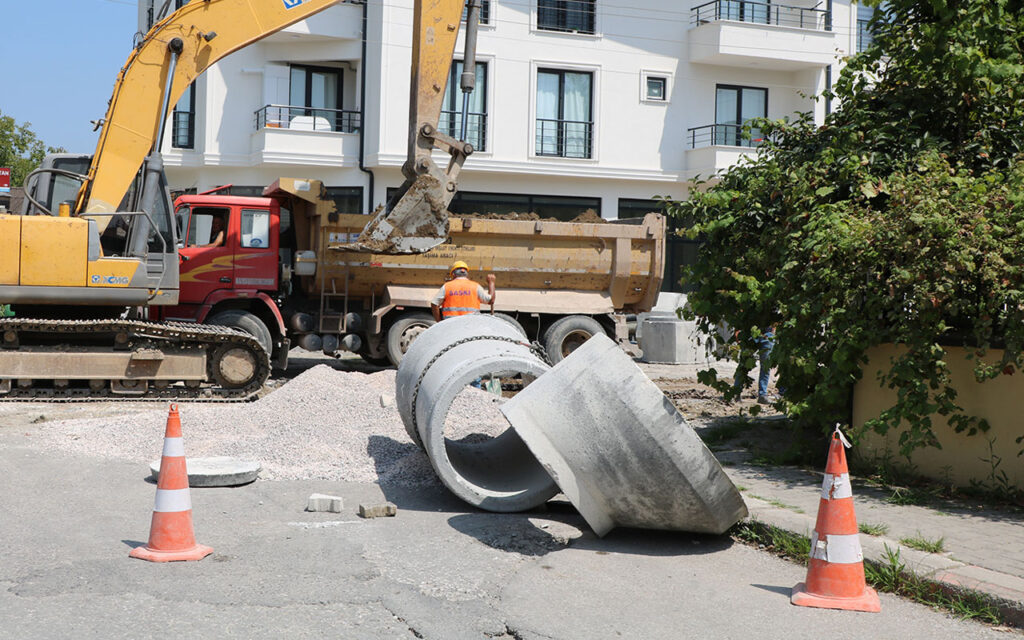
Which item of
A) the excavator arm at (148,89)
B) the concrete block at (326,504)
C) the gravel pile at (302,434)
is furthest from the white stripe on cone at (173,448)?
the excavator arm at (148,89)

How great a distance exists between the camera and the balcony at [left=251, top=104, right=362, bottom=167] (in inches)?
987

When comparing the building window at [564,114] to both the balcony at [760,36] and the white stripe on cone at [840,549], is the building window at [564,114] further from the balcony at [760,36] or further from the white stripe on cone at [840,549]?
the white stripe on cone at [840,549]

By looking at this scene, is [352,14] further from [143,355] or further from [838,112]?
[838,112]

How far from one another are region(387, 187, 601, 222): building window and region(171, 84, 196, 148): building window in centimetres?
552

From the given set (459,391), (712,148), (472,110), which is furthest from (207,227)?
(712,148)

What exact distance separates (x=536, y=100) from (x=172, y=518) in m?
22.5

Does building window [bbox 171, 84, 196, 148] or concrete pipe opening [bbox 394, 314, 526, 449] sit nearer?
concrete pipe opening [bbox 394, 314, 526, 449]

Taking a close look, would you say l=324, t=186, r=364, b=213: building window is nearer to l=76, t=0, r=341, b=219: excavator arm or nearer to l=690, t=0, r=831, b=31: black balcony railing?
l=690, t=0, r=831, b=31: black balcony railing

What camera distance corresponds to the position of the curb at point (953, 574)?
4883 mm

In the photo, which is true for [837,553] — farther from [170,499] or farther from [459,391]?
[170,499]

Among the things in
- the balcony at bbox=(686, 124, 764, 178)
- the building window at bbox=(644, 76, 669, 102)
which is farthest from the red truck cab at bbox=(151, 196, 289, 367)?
the building window at bbox=(644, 76, 669, 102)

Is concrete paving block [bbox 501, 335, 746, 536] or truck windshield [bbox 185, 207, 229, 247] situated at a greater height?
truck windshield [bbox 185, 207, 229, 247]

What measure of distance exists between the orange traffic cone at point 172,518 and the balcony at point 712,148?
2284 centimetres

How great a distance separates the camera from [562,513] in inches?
276
